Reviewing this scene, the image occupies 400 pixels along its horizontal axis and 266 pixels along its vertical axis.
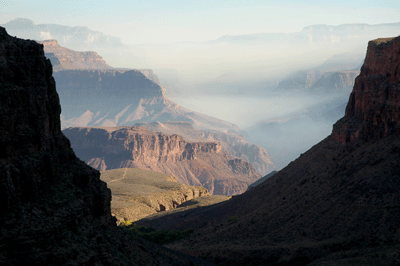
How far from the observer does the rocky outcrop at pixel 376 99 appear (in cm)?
6738

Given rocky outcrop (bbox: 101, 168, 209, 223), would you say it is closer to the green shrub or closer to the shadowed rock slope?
the green shrub

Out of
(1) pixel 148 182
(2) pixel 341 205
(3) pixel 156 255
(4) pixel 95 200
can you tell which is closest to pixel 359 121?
(2) pixel 341 205

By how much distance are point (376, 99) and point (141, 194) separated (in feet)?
315

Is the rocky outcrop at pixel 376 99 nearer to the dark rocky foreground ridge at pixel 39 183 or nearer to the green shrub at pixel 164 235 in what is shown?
the green shrub at pixel 164 235

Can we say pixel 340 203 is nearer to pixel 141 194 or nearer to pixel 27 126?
pixel 27 126

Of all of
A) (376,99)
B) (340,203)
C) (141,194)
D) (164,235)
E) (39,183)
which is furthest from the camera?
(141,194)

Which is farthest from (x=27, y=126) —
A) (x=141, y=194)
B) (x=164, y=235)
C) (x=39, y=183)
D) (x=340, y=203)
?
(x=141, y=194)

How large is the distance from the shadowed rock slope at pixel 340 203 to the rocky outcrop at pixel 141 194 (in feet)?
130

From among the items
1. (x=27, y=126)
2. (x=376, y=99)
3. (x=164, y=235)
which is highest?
(x=376, y=99)

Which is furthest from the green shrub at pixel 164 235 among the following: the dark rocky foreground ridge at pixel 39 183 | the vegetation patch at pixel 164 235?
the dark rocky foreground ridge at pixel 39 183

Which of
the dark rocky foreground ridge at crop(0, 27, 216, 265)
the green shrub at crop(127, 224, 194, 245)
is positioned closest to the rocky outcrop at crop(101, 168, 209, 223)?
the green shrub at crop(127, 224, 194, 245)

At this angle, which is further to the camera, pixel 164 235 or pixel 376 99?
pixel 164 235

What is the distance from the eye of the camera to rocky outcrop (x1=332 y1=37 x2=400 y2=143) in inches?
2653

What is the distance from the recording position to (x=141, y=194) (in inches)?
5773
